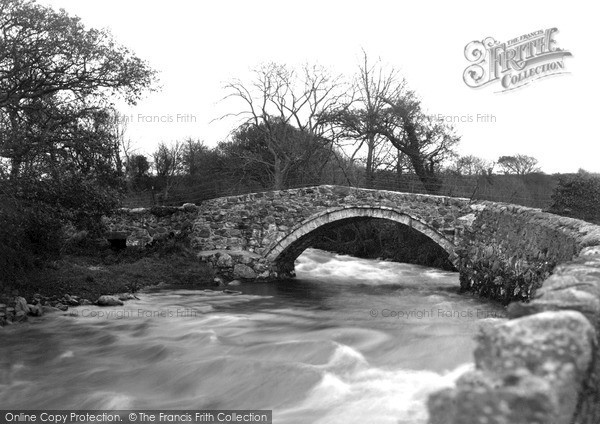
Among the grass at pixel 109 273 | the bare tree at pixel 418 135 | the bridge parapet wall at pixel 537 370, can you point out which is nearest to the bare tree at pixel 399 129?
the bare tree at pixel 418 135

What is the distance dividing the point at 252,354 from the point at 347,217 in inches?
324

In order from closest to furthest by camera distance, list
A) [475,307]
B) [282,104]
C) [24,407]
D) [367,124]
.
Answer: [24,407]
[475,307]
[367,124]
[282,104]

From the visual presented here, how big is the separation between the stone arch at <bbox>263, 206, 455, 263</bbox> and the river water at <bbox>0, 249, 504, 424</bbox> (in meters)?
2.13

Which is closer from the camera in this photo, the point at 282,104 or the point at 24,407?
the point at 24,407

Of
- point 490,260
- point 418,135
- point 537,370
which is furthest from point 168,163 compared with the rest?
point 537,370

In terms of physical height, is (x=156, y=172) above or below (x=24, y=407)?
above

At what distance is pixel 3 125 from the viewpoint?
10.2 meters

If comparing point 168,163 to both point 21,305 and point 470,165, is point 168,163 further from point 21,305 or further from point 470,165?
point 21,305

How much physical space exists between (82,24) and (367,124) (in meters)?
13.5

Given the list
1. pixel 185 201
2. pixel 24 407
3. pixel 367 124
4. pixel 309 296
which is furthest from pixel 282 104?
pixel 24 407

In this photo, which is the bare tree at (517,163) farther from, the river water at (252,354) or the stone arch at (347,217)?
the river water at (252,354)

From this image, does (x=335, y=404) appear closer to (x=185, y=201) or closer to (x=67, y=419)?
(x=67, y=419)

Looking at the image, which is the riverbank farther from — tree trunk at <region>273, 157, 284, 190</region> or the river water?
tree trunk at <region>273, 157, 284, 190</region>

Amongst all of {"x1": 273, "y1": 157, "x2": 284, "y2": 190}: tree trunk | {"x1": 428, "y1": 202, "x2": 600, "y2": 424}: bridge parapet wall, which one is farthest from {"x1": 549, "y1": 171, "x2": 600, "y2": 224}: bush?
{"x1": 273, "y1": 157, "x2": 284, "y2": 190}: tree trunk
